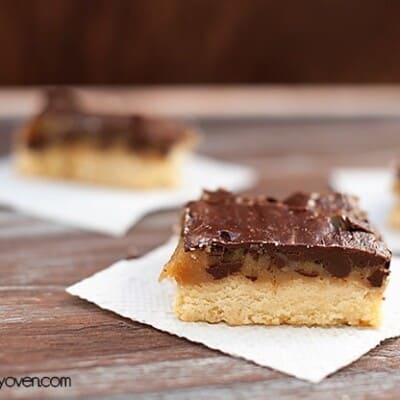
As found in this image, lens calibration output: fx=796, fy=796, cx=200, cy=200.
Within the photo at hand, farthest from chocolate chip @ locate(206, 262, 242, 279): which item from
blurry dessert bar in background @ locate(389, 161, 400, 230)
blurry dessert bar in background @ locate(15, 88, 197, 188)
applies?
blurry dessert bar in background @ locate(15, 88, 197, 188)

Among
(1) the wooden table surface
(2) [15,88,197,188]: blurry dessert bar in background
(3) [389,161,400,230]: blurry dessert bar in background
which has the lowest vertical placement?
(1) the wooden table surface

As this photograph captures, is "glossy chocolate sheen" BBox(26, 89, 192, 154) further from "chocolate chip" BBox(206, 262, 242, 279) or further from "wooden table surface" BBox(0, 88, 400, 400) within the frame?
"chocolate chip" BBox(206, 262, 242, 279)

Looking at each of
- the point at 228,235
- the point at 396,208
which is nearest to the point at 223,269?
the point at 228,235

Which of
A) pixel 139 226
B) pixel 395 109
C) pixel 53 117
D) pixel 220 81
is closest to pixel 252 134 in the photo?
pixel 220 81

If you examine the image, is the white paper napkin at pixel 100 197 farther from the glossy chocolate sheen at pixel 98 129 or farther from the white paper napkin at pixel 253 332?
the white paper napkin at pixel 253 332

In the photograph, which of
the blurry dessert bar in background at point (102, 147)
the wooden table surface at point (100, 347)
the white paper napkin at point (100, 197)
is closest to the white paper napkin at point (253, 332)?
the wooden table surface at point (100, 347)

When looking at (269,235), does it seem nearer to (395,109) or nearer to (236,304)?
(236,304)
